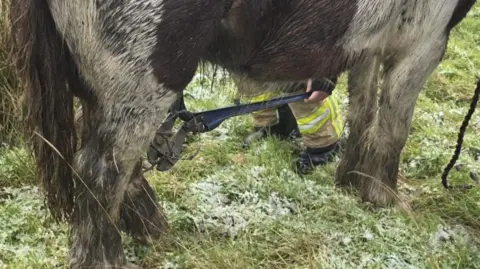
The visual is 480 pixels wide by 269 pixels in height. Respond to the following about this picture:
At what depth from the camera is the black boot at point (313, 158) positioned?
4168mm

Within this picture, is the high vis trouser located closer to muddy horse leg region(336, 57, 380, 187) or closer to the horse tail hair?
muddy horse leg region(336, 57, 380, 187)

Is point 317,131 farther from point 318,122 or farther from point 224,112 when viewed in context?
point 224,112

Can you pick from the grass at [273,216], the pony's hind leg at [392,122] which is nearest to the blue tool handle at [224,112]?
the grass at [273,216]

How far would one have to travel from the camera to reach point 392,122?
3539mm

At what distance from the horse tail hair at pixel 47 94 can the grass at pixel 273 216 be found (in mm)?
495

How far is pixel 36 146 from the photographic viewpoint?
2.69 m

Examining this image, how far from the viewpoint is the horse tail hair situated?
2412mm

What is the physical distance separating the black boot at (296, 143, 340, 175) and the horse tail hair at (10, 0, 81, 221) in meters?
1.87

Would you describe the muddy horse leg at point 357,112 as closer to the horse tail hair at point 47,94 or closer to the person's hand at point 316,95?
the person's hand at point 316,95

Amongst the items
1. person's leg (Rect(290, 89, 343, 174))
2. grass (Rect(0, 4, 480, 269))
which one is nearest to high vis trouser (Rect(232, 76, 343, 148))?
person's leg (Rect(290, 89, 343, 174))

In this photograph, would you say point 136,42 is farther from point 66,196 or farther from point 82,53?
point 66,196

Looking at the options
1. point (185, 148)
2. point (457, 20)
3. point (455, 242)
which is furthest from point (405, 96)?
point (185, 148)

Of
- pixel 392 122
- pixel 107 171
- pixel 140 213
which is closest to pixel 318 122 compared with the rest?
pixel 392 122

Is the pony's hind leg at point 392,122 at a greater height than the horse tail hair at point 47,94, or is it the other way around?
the horse tail hair at point 47,94
